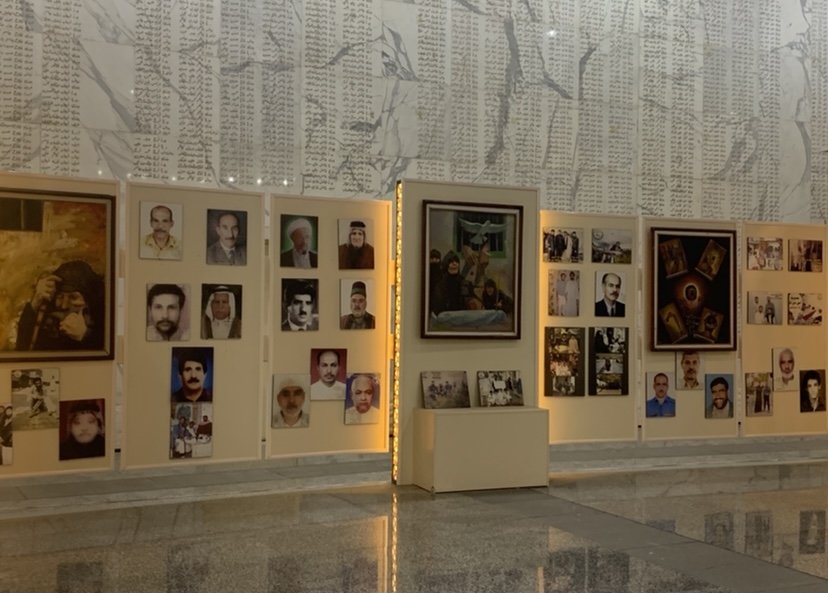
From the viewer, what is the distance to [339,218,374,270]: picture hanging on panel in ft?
33.2

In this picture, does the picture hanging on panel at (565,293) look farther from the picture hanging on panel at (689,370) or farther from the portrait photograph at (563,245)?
the picture hanging on panel at (689,370)

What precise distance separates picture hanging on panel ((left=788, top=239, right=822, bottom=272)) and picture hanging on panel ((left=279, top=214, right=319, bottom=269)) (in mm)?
6666

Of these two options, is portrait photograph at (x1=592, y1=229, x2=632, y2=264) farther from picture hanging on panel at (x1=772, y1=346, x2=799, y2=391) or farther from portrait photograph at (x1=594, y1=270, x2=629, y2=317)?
picture hanging on panel at (x1=772, y1=346, x2=799, y2=391)

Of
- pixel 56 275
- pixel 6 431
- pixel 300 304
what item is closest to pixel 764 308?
pixel 300 304

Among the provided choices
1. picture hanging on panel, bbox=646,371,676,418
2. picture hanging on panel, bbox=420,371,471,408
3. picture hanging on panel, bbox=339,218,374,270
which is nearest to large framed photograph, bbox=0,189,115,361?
picture hanging on panel, bbox=339,218,374,270

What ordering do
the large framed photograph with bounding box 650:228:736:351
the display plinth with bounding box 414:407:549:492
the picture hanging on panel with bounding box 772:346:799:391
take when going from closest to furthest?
the display plinth with bounding box 414:407:549:492, the large framed photograph with bounding box 650:228:736:351, the picture hanging on panel with bounding box 772:346:799:391

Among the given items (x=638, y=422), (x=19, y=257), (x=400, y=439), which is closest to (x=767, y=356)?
(x=638, y=422)

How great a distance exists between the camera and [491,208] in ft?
34.0

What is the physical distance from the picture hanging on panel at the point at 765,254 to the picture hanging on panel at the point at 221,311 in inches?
268

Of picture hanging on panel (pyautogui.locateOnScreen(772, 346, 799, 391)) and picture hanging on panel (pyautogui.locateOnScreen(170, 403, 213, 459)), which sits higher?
picture hanging on panel (pyautogui.locateOnScreen(772, 346, 799, 391))

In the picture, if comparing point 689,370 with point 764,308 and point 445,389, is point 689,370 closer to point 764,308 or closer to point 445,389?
point 764,308

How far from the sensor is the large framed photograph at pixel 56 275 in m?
8.71

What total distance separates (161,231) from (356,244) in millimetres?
2149

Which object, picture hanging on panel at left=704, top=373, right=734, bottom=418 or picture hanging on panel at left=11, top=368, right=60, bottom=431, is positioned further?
picture hanging on panel at left=704, top=373, right=734, bottom=418
